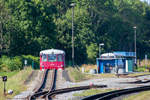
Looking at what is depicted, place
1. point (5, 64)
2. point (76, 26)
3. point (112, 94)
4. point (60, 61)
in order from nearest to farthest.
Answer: point (112, 94)
point (60, 61)
point (5, 64)
point (76, 26)

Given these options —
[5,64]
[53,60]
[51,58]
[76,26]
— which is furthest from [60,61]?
[76,26]

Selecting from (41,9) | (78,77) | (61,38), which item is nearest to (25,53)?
(41,9)

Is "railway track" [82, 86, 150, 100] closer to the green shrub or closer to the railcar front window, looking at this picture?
the railcar front window

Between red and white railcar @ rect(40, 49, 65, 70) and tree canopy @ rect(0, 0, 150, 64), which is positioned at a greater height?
tree canopy @ rect(0, 0, 150, 64)

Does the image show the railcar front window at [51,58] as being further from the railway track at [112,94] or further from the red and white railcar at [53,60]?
the railway track at [112,94]

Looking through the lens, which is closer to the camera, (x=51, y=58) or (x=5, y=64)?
(x=51, y=58)

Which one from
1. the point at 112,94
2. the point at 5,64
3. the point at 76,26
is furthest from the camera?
Result: the point at 76,26

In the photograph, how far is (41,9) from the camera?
6297 cm

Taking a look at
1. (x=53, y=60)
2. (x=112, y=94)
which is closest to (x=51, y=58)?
(x=53, y=60)

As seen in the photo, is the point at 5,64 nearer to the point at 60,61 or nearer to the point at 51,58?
the point at 51,58

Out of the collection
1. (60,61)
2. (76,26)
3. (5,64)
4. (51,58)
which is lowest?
(5,64)

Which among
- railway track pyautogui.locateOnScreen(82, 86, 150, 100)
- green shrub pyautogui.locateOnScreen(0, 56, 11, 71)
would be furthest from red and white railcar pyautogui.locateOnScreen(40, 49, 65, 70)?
railway track pyautogui.locateOnScreen(82, 86, 150, 100)

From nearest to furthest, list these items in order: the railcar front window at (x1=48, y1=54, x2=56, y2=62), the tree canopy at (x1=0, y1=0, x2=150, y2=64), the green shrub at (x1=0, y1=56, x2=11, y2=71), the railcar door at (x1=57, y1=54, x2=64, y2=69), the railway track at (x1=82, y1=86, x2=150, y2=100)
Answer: the railway track at (x1=82, y1=86, x2=150, y2=100) < the railcar door at (x1=57, y1=54, x2=64, y2=69) < the railcar front window at (x1=48, y1=54, x2=56, y2=62) < the green shrub at (x1=0, y1=56, x2=11, y2=71) < the tree canopy at (x1=0, y1=0, x2=150, y2=64)

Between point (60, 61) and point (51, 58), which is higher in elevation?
point (51, 58)
